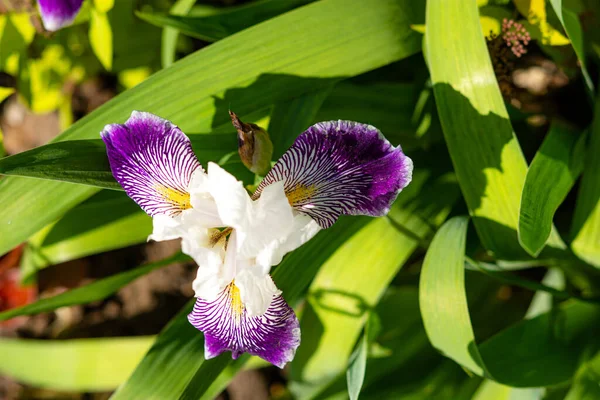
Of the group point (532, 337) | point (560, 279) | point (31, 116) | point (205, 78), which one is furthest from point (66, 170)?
point (31, 116)

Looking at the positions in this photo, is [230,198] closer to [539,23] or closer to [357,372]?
[357,372]

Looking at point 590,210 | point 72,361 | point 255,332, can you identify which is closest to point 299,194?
point 255,332

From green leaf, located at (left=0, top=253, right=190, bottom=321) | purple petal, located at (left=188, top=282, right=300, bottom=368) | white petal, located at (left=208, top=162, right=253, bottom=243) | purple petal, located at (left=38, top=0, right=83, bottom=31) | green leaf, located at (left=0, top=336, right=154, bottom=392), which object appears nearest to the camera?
white petal, located at (left=208, top=162, right=253, bottom=243)

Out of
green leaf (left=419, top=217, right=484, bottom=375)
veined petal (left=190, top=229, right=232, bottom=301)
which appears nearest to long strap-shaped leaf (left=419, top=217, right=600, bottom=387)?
green leaf (left=419, top=217, right=484, bottom=375)

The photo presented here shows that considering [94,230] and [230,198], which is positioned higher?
[230,198]

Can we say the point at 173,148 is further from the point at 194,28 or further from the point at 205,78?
the point at 194,28

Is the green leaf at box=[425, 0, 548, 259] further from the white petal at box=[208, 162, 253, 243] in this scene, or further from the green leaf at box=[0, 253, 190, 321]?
A: the green leaf at box=[0, 253, 190, 321]
